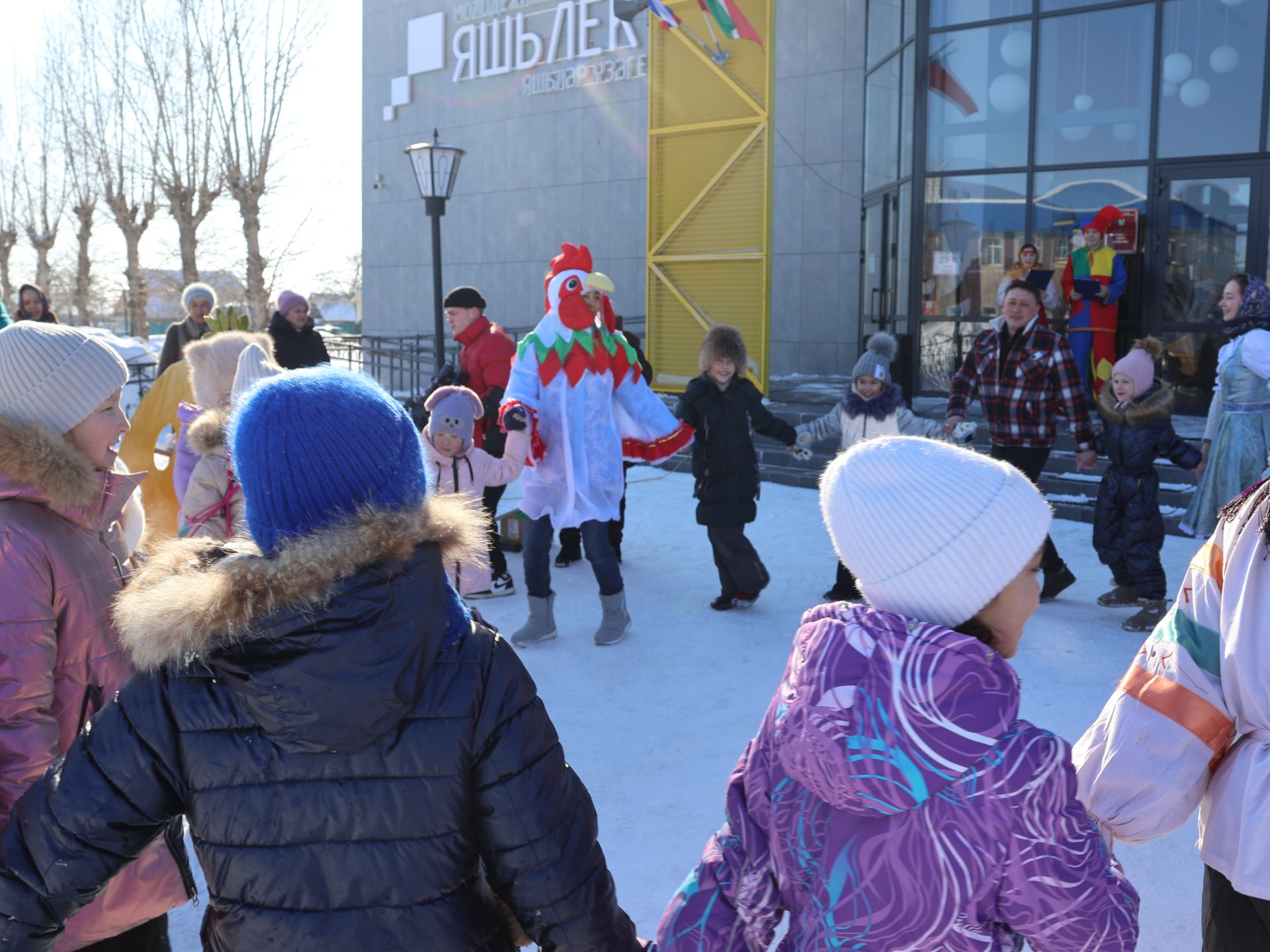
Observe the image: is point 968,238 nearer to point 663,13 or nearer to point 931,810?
point 663,13

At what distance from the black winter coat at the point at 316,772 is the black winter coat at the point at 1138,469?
4761 millimetres

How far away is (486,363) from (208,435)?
3.20 m

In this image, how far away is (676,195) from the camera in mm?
14180

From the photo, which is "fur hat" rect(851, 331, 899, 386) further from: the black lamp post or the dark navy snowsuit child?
the black lamp post

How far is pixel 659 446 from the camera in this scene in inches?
214

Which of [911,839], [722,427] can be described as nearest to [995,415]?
[722,427]

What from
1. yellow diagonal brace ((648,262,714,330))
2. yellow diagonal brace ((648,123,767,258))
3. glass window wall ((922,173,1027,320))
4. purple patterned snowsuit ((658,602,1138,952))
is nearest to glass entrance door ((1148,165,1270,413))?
A: glass window wall ((922,173,1027,320))

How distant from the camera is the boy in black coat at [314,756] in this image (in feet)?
4.32

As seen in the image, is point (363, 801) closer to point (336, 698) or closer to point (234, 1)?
point (336, 698)

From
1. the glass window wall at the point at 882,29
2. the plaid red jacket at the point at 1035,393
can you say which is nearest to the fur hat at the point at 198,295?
the plaid red jacket at the point at 1035,393

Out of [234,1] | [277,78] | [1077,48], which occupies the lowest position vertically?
[1077,48]

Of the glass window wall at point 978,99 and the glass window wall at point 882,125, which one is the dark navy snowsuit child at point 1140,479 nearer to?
the glass window wall at point 978,99

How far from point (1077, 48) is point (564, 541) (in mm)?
7524

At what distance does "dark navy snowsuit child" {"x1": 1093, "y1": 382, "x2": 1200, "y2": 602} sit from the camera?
534 centimetres
